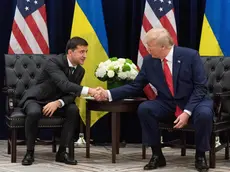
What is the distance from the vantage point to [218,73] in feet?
17.8

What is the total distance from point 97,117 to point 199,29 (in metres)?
1.52

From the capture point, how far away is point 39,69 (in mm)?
5664

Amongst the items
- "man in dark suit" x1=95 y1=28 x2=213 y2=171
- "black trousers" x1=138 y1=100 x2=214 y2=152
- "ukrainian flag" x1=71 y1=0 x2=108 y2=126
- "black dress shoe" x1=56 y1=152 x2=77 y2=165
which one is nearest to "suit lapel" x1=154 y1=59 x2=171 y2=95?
"man in dark suit" x1=95 y1=28 x2=213 y2=171

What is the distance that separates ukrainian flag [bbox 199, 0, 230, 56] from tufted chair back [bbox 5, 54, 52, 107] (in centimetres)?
173

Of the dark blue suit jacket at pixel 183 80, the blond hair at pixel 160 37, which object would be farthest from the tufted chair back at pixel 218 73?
the blond hair at pixel 160 37

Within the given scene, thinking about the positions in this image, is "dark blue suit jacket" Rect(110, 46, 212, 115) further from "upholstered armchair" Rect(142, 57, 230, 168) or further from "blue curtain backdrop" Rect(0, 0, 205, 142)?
"blue curtain backdrop" Rect(0, 0, 205, 142)

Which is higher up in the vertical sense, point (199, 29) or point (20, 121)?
point (199, 29)

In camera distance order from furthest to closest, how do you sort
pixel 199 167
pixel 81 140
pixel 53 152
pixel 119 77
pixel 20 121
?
pixel 81 140, pixel 53 152, pixel 119 77, pixel 20 121, pixel 199 167

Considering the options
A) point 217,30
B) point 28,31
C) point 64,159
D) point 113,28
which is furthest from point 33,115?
point 217,30

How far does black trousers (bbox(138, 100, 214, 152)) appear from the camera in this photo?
14.9 feet

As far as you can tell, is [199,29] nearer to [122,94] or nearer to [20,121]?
[122,94]

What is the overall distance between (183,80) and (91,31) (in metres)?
1.62

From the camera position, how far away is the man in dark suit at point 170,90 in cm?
466

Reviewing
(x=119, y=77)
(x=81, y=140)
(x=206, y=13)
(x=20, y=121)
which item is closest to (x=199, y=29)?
(x=206, y=13)
